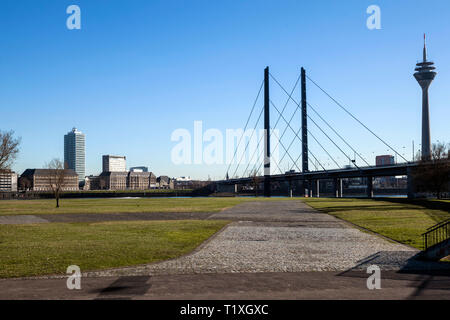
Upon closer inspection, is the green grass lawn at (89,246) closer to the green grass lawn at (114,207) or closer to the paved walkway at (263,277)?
A: the paved walkway at (263,277)

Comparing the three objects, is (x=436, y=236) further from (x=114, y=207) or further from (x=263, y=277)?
(x=114, y=207)

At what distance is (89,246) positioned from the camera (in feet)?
61.2

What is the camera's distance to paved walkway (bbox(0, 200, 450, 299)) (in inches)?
411

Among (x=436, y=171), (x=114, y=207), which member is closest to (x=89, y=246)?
(x=114, y=207)

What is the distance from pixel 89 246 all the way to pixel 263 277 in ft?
32.2

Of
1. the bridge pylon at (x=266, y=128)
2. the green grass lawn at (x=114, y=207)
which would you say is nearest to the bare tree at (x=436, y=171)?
the green grass lawn at (x=114, y=207)

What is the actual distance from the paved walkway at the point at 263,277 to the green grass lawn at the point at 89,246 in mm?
1249

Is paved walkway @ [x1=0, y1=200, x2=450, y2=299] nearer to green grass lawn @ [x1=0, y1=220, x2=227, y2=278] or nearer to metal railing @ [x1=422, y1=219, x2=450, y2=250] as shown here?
metal railing @ [x1=422, y1=219, x2=450, y2=250]

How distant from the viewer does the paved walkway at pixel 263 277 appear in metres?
10.4
